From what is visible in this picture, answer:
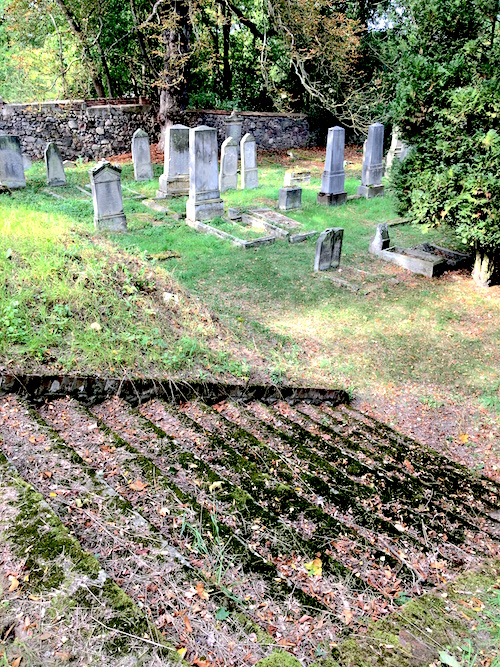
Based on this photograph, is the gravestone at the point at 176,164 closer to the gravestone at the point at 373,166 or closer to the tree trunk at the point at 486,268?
the gravestone at the point at 373,166

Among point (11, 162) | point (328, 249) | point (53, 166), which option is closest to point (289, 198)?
point (328, 249)

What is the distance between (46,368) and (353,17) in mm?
21882

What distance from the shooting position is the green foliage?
8.28 metres

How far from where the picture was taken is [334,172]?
14148mm

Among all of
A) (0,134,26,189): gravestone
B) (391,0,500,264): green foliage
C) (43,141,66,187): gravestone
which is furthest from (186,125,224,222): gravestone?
(0,134,26,189): gravestone

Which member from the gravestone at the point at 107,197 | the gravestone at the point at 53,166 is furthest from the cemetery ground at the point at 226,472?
the gravestone at the point at 53,166

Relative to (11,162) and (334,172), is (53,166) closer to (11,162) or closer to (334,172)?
(11,162)

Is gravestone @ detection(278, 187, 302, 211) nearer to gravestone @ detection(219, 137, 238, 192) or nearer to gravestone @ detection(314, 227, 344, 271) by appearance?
gravestone @ detection(219, 137, 238, 192)

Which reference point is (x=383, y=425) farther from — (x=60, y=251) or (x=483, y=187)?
(x=483, y=187)

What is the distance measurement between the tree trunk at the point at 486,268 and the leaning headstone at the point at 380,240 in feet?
6.49

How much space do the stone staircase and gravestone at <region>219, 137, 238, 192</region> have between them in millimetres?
11206

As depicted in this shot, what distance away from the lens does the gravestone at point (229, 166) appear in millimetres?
14490

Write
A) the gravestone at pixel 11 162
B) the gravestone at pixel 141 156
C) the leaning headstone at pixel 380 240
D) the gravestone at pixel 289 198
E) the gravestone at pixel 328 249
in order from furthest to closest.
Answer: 1. the gravestone at pixel 141 156
2. the gravestone at pixel 289 198
3. the gravestone at pixel 11 162
4. the leaning headstone at pixel 380 240
5. the gravestone at pixel 328 249

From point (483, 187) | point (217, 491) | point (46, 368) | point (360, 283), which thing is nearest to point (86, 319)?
point (46, 368)
